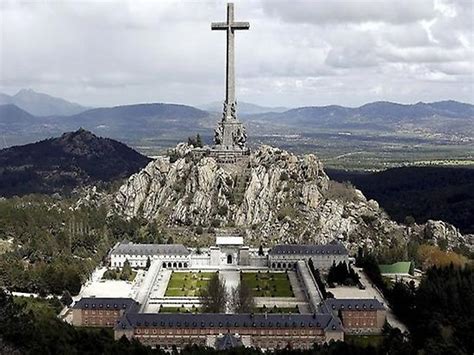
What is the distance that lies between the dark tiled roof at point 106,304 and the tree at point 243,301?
7.81m

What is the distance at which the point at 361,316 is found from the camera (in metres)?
56.6

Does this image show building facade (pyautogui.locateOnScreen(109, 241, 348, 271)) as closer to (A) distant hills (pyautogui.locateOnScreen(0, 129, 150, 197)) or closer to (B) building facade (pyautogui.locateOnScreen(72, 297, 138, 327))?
(B) building facade (pyautogui.locateOnScreen(72, 297, 138, 327))

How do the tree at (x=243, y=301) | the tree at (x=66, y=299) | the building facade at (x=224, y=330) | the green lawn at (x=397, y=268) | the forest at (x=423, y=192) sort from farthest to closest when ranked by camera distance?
1. the forest at (x=423, y=192)
2. the green lawn at (x=397, y=268)
3. the tree at (x=66, y=299)
4. the tree at (x=243, y=301)
5. the building facade at (x=224, y=330)

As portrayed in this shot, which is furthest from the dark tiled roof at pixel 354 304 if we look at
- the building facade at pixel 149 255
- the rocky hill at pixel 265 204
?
the rocky hill at pixel 265 204

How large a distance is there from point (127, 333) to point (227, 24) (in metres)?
51.1

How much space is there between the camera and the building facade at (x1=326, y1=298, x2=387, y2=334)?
5631 centimetres

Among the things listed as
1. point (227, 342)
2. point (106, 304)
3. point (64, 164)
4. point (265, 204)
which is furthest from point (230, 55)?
point (64, 164)

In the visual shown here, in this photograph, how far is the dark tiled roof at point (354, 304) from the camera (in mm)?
56469

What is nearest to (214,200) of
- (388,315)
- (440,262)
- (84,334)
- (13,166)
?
(440,262)

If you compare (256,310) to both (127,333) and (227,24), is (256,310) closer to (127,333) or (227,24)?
(127,333)

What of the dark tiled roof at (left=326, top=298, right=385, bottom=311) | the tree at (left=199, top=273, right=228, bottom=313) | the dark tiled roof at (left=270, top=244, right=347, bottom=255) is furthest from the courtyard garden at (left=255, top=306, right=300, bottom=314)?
the dark tiled roof at (left=270, top=244, right=347, bottom=255)

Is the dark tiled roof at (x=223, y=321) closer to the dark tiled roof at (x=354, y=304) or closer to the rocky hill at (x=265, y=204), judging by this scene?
the dark tiled roof at (x=354, y=304)

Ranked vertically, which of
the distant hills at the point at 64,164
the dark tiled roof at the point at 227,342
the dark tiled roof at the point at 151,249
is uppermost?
the dark tiled roof at the point at 227,342

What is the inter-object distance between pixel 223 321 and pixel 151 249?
79.7ft
